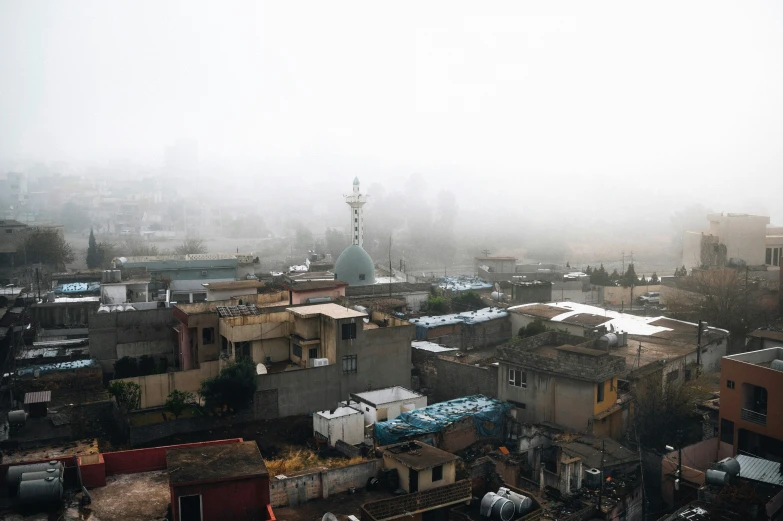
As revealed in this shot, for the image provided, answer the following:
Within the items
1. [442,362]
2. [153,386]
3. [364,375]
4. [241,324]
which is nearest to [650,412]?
[442,362]

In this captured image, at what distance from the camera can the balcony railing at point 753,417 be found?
15166mm

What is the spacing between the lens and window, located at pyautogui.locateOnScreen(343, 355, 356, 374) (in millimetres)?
19562

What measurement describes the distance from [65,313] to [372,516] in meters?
18.1

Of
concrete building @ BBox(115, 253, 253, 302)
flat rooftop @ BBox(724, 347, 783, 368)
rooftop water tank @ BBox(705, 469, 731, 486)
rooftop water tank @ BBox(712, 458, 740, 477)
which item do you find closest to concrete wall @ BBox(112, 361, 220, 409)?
rooftop water tank @ BBox(705, 469, 731, 486)

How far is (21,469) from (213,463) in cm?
242

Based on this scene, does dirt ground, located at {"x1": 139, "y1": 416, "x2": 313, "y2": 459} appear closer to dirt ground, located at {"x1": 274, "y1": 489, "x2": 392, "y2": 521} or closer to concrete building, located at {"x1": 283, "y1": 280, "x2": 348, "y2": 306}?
dirt ground, located at {"x1": 274, "y1": 489, "x2": 392, "y2": 521}

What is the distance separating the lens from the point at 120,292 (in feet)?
93.5

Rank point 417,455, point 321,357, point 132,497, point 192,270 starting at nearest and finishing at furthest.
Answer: point 132,497
point 417,455
point 321,357
point 192,270

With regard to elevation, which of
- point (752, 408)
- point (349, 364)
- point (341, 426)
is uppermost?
point (349, 364)

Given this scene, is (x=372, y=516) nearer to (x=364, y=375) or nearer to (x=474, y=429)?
(x=474, y=429)

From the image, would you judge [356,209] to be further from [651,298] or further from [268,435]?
[268,435]

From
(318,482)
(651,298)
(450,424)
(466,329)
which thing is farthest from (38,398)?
(651,298)

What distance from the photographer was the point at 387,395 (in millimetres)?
19109

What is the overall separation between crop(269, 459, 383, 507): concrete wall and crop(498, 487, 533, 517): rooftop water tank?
2433mm
